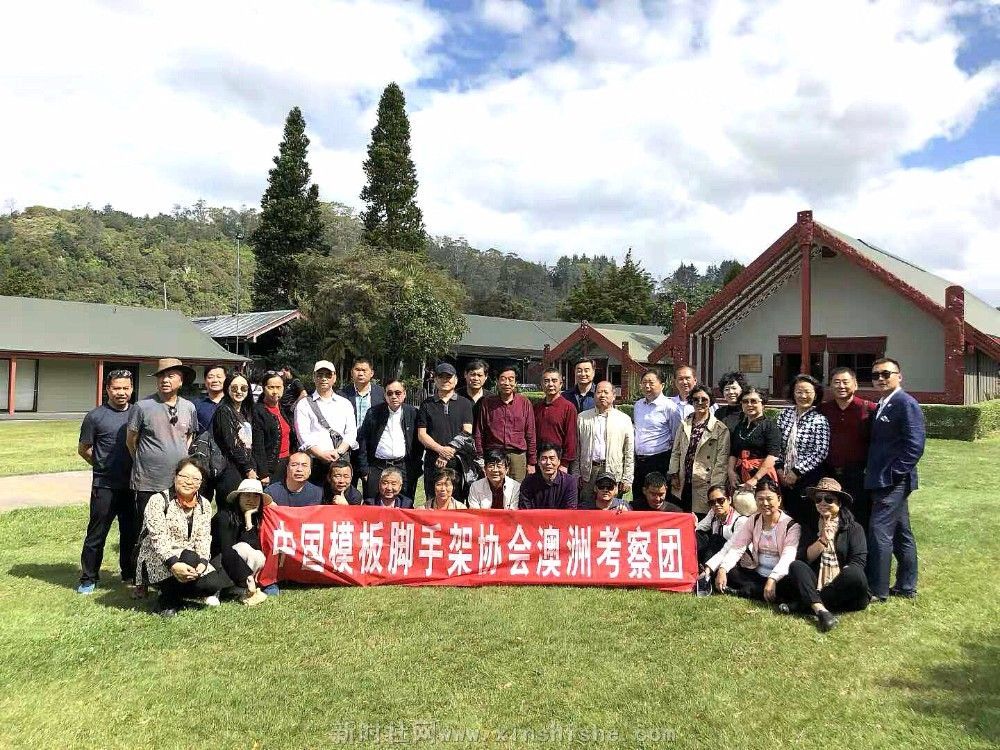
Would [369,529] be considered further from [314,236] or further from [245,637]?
[314,236]

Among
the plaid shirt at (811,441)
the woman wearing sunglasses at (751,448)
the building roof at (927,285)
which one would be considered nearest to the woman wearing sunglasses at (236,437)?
the woman wearing sunglasses at (751,448)

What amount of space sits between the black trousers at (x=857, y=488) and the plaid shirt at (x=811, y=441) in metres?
0.17

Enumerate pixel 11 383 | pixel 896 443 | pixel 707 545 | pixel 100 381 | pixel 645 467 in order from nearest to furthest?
pixel 896 443
pixel 707 545
pixel 645 467
pixel 11 383
pixel 100 381

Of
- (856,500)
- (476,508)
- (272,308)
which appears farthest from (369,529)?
(272,308)

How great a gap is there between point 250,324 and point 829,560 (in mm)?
30985

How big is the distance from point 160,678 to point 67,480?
26.2ft

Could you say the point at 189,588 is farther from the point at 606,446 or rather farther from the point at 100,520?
the point at 606,446

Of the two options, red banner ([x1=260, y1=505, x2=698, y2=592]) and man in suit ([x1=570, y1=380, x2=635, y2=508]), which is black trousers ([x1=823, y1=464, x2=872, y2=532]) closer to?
red banner ([x1=260, y1=505, x2=698, y2=592])

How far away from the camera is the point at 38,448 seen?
1464cm

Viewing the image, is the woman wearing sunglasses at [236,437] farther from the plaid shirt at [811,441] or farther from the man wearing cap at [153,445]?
the plaid shirt at [811,441]

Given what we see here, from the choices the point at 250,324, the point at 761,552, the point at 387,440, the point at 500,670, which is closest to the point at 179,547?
the point at 387,440

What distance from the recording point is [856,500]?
205 inches

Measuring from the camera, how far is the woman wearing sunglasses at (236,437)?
5.54 meters

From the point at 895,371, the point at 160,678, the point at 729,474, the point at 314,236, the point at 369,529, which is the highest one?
the point at 314,236
